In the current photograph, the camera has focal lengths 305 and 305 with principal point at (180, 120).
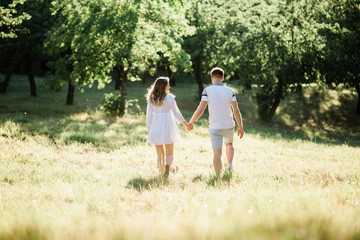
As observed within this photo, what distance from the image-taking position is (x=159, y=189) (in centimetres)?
542

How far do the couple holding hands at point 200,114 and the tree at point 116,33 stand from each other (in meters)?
8.33

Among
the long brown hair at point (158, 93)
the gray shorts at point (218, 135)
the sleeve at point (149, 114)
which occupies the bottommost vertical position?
the gray shorts at point (218, 135)

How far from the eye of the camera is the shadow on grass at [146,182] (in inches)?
Answer: 224

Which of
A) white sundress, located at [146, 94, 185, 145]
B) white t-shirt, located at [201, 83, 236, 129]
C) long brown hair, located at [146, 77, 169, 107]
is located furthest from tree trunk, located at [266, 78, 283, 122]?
long brown hair, located at [146, 77, 169, 107]

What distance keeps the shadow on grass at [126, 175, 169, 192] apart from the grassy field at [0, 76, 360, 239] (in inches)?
1.0

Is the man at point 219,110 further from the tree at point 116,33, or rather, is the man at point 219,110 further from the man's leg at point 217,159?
the tree at point 116,33

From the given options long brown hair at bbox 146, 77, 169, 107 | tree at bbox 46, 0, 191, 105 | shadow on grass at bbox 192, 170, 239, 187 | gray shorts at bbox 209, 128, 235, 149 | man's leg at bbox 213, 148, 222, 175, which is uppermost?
tree at bbox 46, 0, 191, 105

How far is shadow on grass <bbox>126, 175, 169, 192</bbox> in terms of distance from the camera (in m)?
5.68

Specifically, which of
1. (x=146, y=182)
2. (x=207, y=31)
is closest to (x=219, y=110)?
(x=146, y=182)

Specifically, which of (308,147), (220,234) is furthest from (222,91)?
(308,147)

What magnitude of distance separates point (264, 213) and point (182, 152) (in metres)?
7.20

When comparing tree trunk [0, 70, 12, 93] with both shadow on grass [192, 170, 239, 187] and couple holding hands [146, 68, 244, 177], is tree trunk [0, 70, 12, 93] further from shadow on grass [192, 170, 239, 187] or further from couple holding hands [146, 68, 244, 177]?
shadow on grass [192, 170, 239, 187]

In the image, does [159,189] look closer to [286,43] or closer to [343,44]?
[286,43]

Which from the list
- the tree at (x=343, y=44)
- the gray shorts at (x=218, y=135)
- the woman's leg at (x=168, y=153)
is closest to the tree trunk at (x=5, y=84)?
the tree at (x=343, y=44)
